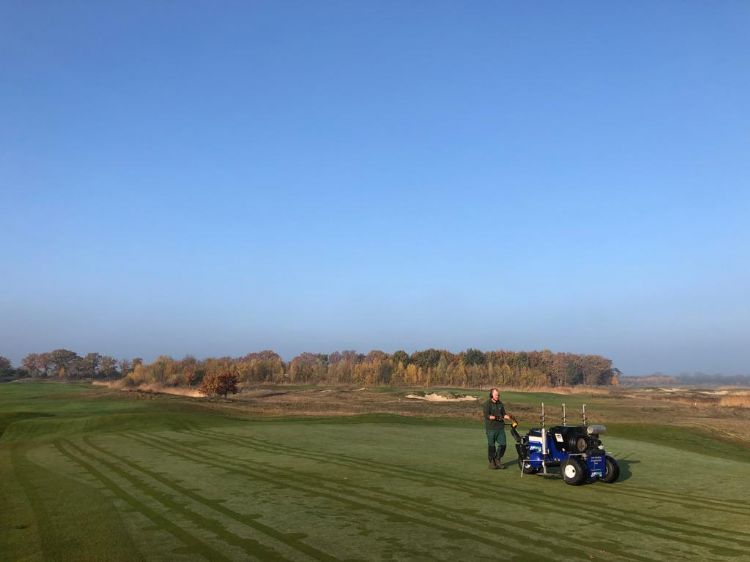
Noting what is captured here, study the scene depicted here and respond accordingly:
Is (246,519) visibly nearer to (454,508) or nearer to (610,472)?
(454,508)

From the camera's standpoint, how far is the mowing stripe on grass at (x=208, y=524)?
907cm

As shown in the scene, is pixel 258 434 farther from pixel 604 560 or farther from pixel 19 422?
pixel 604 560

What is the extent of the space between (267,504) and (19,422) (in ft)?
100.0

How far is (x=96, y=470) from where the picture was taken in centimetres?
1822

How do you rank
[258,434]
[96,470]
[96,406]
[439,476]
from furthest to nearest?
[96,406], [258,434], [96,470], [439,476]

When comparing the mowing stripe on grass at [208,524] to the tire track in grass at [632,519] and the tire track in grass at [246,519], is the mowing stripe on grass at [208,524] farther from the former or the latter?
the tire track in grass at [632,519]

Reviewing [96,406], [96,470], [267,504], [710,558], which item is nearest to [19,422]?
[96,406]

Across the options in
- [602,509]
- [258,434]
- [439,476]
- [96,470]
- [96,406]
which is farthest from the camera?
[96,406]

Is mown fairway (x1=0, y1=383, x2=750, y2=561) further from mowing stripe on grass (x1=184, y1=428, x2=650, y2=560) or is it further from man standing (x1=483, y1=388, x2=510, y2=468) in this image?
→ man standing (x1=483, y1=388, x2=510, y2=468)

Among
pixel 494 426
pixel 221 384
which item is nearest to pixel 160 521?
pixel 494 426

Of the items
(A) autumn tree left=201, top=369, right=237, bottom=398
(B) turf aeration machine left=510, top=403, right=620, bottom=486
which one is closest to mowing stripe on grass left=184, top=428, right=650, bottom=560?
(B) turf aeration machine left=510, top=403, right=620, bottom=486

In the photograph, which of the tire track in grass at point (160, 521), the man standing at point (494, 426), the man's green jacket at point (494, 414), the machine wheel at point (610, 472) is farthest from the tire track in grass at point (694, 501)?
the tire track in grass at point (160, 521)

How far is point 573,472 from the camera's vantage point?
15297 mm

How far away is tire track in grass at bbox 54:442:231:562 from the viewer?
9164mm
